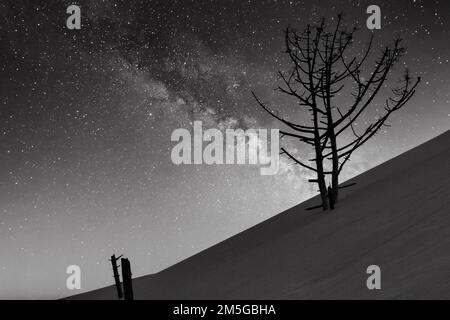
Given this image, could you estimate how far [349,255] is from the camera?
7551 mm

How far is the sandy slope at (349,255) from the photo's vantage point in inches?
210

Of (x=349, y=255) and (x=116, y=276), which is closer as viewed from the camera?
(x=349, y=255)

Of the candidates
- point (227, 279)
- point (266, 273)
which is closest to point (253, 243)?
point (227, 279)

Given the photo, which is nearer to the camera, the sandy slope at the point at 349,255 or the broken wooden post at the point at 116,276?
the sandy slope at the point at 349,255

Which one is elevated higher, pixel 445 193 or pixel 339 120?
pixel 339 120

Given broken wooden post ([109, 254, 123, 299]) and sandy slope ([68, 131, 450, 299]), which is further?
broken wooden post ([109, 254, 123, 299])

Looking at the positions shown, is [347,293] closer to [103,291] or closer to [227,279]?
[227,279]

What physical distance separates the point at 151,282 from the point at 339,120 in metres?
8.56

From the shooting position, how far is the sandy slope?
17.5 ft

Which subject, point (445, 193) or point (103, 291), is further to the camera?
point (103, 291)
